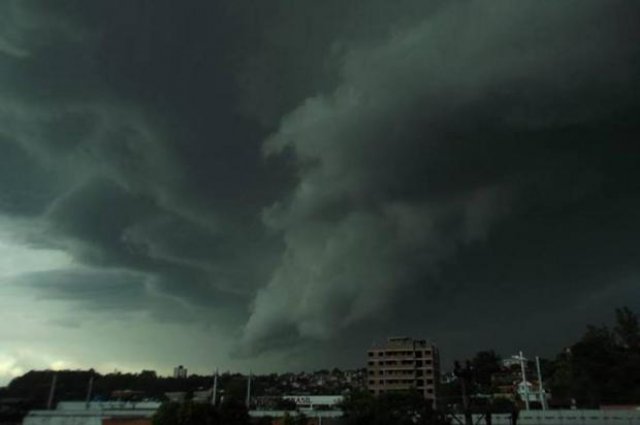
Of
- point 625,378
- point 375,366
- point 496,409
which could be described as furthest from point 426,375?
point 496,409

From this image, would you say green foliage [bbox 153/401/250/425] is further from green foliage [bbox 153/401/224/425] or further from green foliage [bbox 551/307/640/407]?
green foliage [bbox 551/307/640/407]

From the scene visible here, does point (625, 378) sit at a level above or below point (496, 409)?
above

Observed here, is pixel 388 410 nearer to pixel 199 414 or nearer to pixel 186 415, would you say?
pixel 199 414

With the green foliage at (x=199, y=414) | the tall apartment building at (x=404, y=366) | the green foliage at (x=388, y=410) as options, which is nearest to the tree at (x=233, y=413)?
the green foliage at (x=199, y=414)

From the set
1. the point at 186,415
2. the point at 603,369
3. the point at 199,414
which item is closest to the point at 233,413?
the point at 199,414

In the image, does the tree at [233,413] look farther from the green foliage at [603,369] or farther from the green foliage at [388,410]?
the green foliage at [603,369]

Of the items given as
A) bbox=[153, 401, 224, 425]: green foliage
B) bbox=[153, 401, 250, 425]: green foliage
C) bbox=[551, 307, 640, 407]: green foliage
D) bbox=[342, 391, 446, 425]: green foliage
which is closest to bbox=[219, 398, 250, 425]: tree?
bbox=[153, 401, 250, 425]: green foliage

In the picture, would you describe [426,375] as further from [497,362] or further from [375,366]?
[497,362]

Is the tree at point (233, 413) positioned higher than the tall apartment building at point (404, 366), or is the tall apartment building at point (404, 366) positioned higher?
the tall apartment building at point (404, 366)
